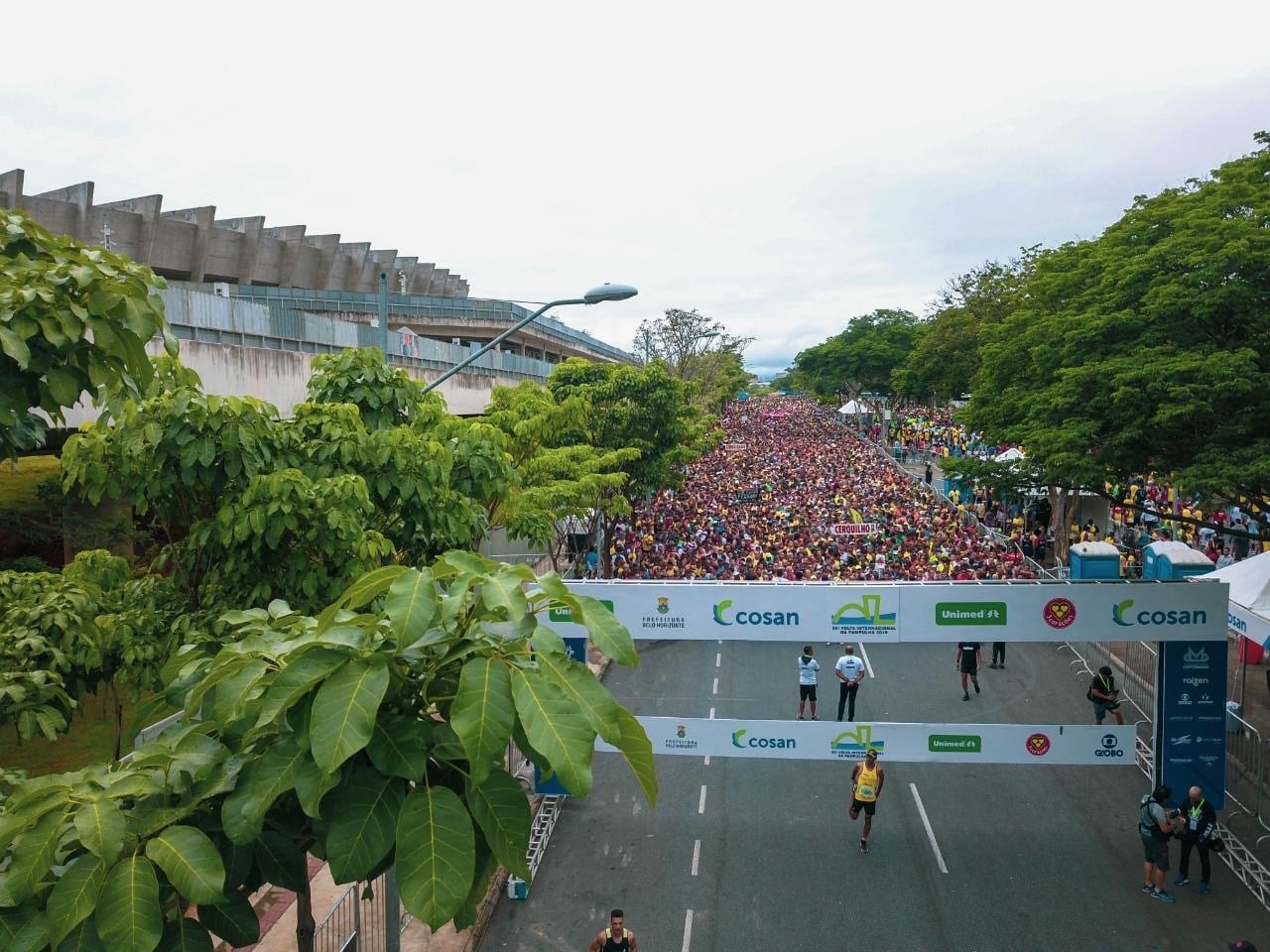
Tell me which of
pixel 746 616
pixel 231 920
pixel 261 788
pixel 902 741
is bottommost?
pixel 902 741

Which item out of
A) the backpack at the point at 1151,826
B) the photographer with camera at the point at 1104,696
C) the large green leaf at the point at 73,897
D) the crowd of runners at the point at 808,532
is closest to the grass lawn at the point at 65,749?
the large green leaf at the point at 73,897

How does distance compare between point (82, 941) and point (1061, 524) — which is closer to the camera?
point (82, 941)

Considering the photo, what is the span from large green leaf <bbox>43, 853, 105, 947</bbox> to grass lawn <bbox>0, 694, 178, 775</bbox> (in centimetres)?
1048

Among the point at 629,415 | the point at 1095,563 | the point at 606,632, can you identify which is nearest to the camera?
the point at 606,632

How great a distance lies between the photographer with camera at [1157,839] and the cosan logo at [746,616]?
408 cm

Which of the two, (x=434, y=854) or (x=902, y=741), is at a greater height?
(x=434, y=854)

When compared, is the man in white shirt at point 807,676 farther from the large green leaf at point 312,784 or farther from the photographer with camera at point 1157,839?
the large green leaf at point 312,784

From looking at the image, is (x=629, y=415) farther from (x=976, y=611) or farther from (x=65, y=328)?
(x=65, y=328)

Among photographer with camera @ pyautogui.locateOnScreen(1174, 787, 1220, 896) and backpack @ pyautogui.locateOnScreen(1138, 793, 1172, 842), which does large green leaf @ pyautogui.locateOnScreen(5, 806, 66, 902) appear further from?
photographer with camera @ pyautogui.locateOnScreen(1174, 787, 1220, 896)

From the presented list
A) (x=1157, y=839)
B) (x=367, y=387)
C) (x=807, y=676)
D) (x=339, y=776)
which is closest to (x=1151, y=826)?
(x=1157, y=839)

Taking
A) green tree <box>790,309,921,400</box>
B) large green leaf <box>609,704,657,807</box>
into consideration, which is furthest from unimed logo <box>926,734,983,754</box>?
green tree <box>790,309,921,400</box>

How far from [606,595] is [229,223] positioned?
39.5 m

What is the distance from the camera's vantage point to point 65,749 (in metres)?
12.7

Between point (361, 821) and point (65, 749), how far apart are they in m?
12.3
